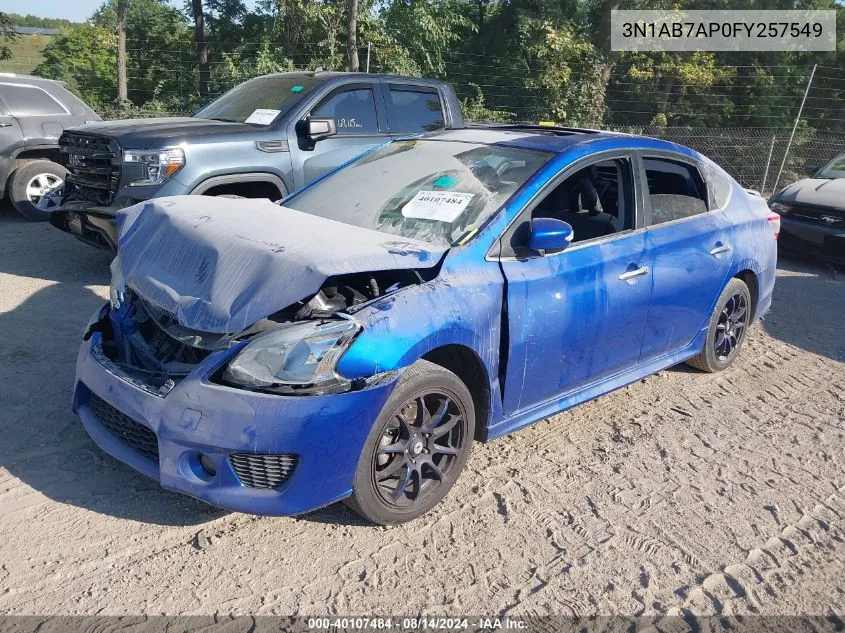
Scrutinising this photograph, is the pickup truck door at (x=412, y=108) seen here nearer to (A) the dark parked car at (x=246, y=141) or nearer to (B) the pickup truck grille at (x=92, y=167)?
(A) the dark parked car at (x=246, y=141)

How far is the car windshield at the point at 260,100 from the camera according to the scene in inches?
287

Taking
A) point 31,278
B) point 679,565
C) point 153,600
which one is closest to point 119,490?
point 153,600

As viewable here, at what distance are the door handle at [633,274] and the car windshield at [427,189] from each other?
767 mm

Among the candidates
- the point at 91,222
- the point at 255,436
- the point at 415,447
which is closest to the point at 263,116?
the point at 91,222

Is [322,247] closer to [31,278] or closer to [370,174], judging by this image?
[370,174]

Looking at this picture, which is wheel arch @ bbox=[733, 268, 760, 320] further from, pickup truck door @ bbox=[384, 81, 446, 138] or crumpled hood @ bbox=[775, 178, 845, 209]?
crumpled hood @ bbox=[775, 178, 845, 209]

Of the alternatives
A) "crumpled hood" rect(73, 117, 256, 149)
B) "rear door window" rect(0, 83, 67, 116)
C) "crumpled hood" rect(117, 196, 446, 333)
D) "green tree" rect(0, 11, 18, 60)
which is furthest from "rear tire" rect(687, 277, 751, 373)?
"green tree" rect(0, 11, 18, 60)

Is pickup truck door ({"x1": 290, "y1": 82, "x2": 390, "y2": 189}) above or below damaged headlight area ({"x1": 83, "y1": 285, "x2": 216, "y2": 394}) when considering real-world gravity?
above

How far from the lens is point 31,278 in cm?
695

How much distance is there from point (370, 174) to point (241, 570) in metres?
2.50

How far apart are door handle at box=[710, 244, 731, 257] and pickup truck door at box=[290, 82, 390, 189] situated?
11.3ft

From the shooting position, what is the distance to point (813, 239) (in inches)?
358

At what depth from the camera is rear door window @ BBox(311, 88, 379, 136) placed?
7.34 m

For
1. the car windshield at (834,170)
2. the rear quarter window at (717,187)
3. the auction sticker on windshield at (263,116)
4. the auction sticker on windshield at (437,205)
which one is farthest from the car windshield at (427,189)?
the car windshield at (834,170)
